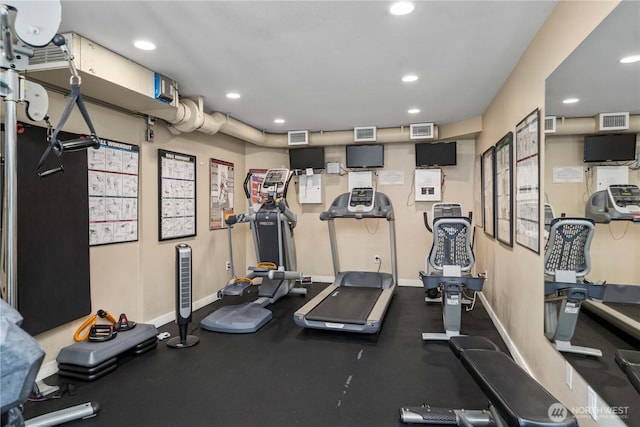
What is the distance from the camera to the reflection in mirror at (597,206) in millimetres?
1569

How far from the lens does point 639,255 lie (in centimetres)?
156

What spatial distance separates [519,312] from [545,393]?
1.72m

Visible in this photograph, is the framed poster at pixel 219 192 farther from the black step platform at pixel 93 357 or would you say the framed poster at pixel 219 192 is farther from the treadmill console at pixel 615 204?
the treadmill console at pixel 615 204

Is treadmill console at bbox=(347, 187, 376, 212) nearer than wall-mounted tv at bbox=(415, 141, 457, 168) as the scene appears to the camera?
Yes

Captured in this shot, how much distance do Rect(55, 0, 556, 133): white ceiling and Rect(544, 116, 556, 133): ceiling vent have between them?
0.69m

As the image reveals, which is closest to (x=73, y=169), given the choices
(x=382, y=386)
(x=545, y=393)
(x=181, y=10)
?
(x=181, y=10)

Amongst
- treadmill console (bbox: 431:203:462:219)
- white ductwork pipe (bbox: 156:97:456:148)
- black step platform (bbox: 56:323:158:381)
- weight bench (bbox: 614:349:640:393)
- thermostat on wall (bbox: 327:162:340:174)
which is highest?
white ductwork pipe (bbox: 156:97:456:148)

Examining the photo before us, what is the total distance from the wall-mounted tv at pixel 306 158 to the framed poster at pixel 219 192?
1.14 metres

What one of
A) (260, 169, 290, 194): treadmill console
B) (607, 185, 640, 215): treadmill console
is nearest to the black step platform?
(260, 169, 290, 194): treadmill console

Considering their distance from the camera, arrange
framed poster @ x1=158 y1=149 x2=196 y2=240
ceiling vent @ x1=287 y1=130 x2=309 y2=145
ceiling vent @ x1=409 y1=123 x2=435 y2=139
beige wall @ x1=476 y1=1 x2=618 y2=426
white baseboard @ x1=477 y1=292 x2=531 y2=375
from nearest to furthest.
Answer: beige wall @ x1=476 y1=1 x2=618 y2=426 → white baseboard @ x1=477 y1=292 x2=531 y2=375 → framed poster @ x1=158 y1=149 x2=196 y2=240 → ceiling vent @ x1=409 y1=123 x2=435 y2=139 → ceiling vent @ x1=287 y1=130 x2=309 y2=145

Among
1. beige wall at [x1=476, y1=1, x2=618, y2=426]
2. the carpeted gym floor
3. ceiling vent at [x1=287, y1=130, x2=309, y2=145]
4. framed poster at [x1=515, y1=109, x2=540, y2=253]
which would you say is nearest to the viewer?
beige wall at [x1=476, y1=1, x2=618, y2=426]

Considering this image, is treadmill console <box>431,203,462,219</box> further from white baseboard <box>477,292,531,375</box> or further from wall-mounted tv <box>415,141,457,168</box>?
white baseboard <box>477,292,531,375</box>

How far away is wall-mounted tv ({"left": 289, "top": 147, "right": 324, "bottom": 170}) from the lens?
6180 millimetres

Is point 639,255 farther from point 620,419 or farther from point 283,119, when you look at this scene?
point 283,119
